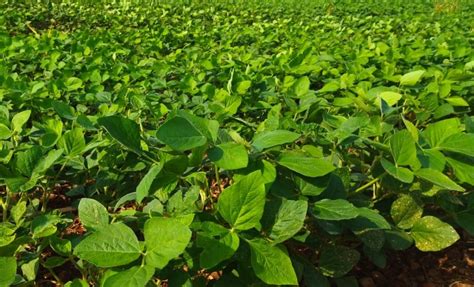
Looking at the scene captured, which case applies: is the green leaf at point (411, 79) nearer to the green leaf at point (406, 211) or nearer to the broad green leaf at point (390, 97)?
the broad green leaf at point (390, 97)

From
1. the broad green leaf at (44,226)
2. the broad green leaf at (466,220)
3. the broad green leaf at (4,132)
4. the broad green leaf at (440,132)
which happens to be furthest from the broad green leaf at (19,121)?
the broad green leaf at (466,220)

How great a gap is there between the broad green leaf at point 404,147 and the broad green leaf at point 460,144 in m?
0.13

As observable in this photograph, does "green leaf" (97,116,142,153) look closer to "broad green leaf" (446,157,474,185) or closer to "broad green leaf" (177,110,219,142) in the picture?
"broad green leaf" (177,110,219,142)

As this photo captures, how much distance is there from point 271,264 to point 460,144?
0.59m

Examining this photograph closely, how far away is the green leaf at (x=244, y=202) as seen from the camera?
93cm

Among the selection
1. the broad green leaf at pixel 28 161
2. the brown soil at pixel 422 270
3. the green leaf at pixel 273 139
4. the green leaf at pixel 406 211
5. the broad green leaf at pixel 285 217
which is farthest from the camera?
the brown soil at pixel 422 270

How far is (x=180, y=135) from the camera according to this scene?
3.29ft

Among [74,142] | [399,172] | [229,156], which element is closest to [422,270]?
[399,172]

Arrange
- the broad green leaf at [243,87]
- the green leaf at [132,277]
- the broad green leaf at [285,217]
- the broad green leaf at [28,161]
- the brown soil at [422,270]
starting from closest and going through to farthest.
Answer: the green leaf at [132,277], the broad green leaf at [285,217], the broad green leaf at [28,161], the brown soil at [422,270], the broad green leaf at [243,87]

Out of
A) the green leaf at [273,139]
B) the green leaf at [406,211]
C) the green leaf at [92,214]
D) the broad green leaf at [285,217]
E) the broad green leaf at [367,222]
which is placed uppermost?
the green leaf at [273,139]

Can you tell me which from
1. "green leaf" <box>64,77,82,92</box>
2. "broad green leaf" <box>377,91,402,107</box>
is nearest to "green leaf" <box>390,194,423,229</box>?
"broad green leaf" <box>377,91,402,107</box>

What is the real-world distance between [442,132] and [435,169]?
170mm

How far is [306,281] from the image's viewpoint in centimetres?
122

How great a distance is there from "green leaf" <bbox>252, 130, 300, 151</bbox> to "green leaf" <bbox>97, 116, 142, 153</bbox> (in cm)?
27
